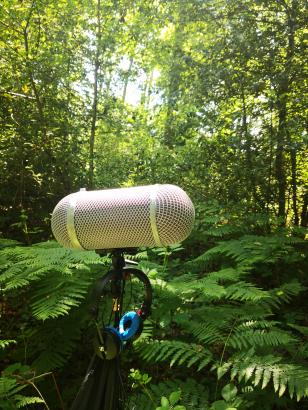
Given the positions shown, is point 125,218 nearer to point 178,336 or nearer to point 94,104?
point 178,336

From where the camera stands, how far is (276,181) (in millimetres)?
4559

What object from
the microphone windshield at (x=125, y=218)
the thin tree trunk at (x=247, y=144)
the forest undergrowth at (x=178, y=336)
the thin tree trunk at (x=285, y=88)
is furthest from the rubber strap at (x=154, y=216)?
the thin tree trunk at (x=247, y=144)

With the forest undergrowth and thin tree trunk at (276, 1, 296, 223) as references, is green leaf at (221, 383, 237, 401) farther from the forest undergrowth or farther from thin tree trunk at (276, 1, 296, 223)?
thin tree trunk at (276, 1, 296, 223)

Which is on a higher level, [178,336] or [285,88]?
[285,88]

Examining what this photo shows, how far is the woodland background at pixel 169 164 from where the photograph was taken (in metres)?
2.54

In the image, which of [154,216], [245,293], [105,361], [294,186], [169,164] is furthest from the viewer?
A: [169,164]

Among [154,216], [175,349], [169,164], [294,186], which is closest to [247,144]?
[294,186]

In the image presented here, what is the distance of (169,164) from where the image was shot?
5137 mm

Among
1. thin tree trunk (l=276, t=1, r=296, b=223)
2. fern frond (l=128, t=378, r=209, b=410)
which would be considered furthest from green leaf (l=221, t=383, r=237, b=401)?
thin tree trunk (l=276, t=1, r=296, b=223)

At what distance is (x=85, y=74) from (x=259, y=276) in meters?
4.03

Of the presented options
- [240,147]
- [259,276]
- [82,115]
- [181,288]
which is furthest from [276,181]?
[82,115]

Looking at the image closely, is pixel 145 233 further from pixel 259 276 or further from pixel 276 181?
pixel 276 181

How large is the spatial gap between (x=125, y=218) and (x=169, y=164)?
3886 mm

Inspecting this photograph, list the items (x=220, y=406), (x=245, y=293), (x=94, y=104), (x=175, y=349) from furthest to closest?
(x=94, y=104), (x=245, y=293), (x=175, y=349), (x=220, y=406)
